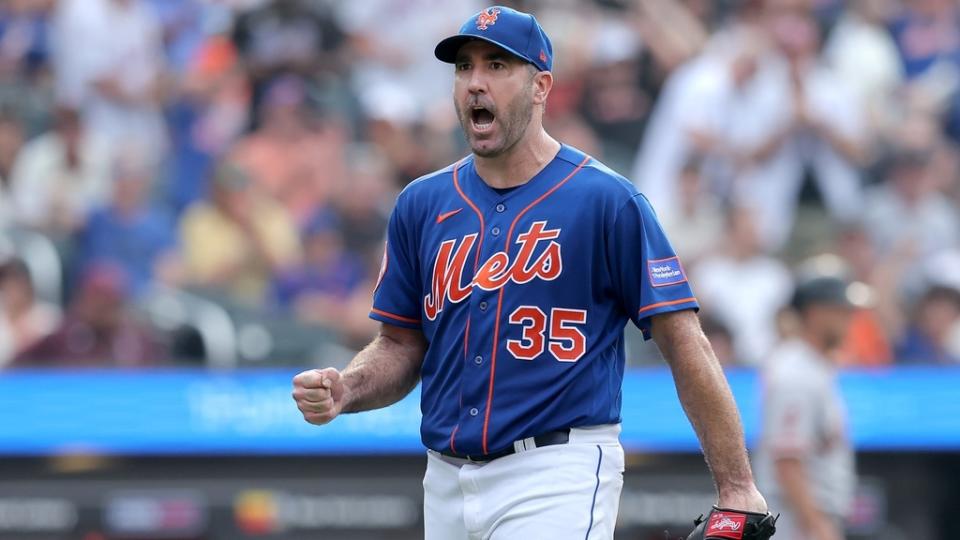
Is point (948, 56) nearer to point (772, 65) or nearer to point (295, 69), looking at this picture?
point (772, 65)

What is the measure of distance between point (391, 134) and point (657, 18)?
2315 mm

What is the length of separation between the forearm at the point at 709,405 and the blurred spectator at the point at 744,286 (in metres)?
5.29

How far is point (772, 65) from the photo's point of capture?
11156 millimetres

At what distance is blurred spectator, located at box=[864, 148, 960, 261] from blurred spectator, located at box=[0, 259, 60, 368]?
525 cm

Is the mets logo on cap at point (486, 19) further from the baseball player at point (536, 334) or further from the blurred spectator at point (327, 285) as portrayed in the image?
the blurred spectator at point (327, 285)

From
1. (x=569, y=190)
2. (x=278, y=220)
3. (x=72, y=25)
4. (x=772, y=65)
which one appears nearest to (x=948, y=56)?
(x=772, y=65)

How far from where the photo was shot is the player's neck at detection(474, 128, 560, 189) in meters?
4.21

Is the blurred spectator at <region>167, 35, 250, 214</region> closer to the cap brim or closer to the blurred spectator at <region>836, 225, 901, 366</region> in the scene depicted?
the blurred spectator at <region>836, 225, 901, 366</region>

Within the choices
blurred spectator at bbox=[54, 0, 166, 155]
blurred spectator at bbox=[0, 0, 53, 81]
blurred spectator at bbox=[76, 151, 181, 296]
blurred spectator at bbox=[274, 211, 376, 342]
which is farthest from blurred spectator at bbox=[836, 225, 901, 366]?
blurred spectator at bbox=[0, 0, 53, 81]

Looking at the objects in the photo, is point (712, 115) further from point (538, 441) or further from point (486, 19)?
point (538, 441)

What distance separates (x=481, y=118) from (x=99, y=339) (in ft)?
16.6

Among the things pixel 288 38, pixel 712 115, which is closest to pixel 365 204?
pixel 288 38

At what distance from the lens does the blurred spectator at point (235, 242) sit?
9.49m

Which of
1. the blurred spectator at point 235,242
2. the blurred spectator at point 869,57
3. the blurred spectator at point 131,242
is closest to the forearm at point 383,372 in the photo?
the blurred spectator at point 235,242
